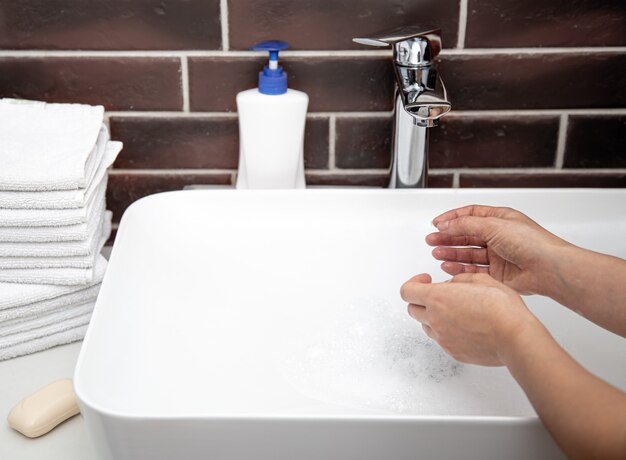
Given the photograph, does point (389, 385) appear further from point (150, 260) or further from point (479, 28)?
point (479, 28)

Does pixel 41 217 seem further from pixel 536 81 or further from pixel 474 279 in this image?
pixel 536 81

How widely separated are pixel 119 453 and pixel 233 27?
24.6 inches

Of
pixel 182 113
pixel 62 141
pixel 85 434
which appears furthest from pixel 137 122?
pixel 85 434

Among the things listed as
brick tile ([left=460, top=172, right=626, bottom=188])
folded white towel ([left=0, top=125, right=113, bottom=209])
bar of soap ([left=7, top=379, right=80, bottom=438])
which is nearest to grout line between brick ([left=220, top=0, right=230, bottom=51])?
folded white towel ([left=0, top=125, right=113, bottom=209])

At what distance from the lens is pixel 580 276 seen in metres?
0.80

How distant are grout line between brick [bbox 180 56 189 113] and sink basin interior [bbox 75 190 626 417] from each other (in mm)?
153

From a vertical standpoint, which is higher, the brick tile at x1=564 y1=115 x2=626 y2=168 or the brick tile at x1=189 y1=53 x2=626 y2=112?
the brick tile at x1=189 y1=53 x2=626 y2=112

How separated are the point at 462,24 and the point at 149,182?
0.52m

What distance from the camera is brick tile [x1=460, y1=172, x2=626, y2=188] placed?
3.84 feet

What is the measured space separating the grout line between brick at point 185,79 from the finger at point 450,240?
1.40ft

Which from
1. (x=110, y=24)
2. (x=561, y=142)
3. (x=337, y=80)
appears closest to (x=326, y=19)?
→ (x=337, y=80)

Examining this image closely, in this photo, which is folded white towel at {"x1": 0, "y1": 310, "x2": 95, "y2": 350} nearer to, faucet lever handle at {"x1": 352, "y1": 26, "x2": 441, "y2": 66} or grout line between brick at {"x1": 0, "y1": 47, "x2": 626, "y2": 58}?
grout line between brick at {"x1": 0, "y1": 47, "x2": 626, "y2": 58}

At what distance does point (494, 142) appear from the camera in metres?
1.14

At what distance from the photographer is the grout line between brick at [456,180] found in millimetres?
1170
